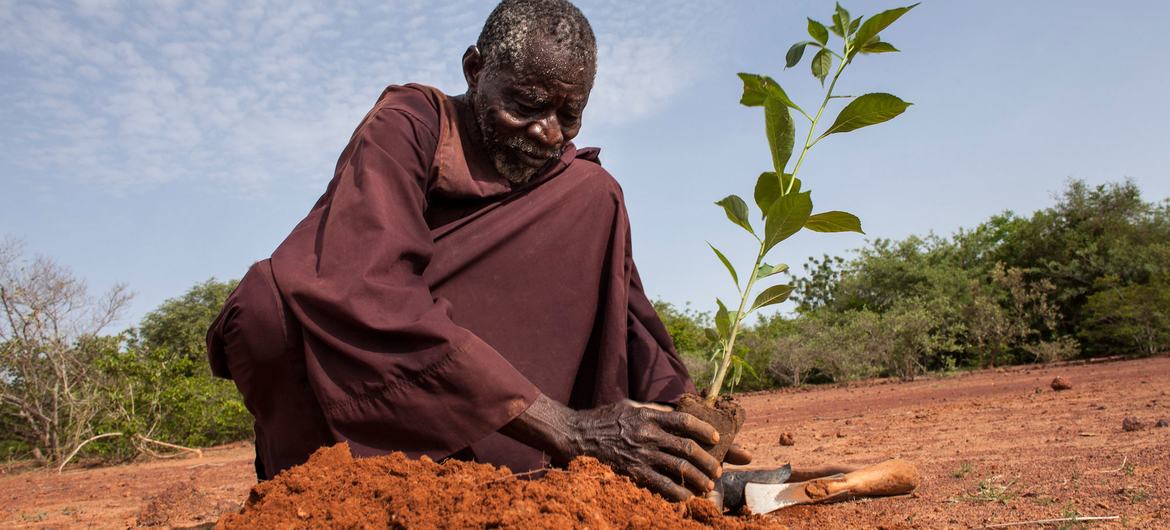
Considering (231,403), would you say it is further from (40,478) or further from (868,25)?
(868,25)

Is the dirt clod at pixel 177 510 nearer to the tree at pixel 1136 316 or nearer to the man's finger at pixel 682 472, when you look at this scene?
the man's finger at pixel 682 472

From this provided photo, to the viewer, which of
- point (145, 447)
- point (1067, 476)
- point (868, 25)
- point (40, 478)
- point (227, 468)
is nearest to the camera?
point (868, 25)

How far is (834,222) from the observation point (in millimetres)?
2227

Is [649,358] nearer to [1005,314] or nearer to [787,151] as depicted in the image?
[787,151]

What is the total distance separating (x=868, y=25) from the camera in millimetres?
2215

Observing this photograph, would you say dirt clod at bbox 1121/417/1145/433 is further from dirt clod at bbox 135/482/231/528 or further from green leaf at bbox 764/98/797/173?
dirt clod at bbox 135/482/231/528

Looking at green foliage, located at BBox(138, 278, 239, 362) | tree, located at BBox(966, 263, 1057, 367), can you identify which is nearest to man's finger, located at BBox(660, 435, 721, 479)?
tree, located at BBox(966, 263, 1057, 367)

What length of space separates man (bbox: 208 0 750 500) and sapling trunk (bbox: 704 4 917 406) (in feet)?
1.40

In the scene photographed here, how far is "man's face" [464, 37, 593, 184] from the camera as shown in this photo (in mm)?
2283

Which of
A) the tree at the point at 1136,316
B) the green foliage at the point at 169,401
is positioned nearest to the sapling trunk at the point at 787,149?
the green foliage at the point at 169,401

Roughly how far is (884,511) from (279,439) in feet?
6.15

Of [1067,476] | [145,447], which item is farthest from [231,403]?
[1067,476]

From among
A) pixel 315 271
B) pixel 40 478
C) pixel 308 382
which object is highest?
pixel 315 271

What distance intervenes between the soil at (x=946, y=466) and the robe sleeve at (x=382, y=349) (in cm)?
55
